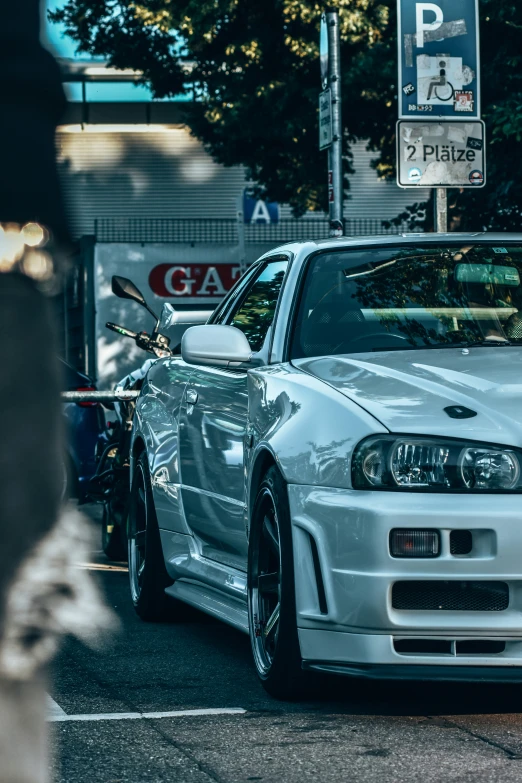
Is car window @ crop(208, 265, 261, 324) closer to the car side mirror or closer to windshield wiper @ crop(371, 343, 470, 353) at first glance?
the car side mirror

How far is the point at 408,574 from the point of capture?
4.24 m

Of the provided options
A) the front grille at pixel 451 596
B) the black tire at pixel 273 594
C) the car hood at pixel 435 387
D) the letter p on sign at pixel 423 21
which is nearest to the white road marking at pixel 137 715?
the black tire at pixel 273 594

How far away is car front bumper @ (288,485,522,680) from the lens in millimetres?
4203

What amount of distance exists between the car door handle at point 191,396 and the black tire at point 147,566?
824 millimetres

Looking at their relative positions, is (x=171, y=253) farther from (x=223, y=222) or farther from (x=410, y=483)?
(x=410, y=483)

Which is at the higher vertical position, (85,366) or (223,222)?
(223,222)

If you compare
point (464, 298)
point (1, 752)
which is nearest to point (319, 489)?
point (464, 298)

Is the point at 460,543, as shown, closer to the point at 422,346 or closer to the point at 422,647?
the point at 422,647

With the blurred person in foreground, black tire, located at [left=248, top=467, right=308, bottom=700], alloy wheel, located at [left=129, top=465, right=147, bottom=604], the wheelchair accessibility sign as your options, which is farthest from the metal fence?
the blurred person in foreground

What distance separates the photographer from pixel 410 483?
4.30 m

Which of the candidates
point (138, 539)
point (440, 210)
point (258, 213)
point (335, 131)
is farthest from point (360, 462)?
point (258, 213)

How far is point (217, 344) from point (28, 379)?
12.8 ft

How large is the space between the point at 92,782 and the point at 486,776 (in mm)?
1000

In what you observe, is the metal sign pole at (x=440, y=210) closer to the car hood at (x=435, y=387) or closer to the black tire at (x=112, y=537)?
the black tire at (x=112, y=537)
